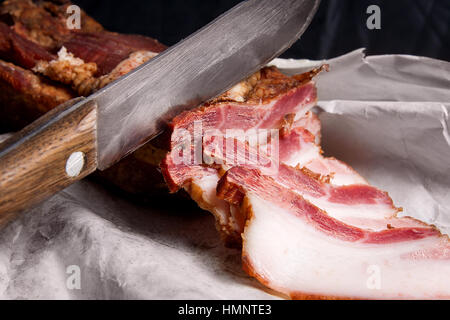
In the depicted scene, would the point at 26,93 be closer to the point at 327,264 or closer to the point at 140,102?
the point at 140,102

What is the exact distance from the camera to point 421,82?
2059 mm

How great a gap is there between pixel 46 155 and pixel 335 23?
198cm

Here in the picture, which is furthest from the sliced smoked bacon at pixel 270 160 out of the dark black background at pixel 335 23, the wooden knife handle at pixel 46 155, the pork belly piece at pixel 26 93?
the dark black background at pixel 335 23

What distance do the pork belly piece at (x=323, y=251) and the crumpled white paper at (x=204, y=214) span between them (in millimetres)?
86

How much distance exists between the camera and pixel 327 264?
4.64 feet

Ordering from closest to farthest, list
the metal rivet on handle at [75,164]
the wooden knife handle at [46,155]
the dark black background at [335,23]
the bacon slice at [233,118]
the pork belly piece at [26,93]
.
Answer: the wooden knife handle at [46,155]
the metal rivet on handle at [75,164]
the bacon slice at [233,118]
the pork belly piece at [26,93]
the dark black background at [335,23]

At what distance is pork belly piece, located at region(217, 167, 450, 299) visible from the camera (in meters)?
1.38

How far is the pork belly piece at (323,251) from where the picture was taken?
138 cm

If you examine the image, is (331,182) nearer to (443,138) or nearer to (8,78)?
(443,138)

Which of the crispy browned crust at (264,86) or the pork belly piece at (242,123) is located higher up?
the crispy browned crust at (264,86)

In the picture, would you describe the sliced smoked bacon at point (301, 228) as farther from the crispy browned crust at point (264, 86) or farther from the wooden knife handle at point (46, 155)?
the wooden knife handle at point (46, 155)

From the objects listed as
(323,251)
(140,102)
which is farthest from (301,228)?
(140,102)

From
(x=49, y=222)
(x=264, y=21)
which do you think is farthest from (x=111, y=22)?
(x=49, y=222)

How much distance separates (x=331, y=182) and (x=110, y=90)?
0.75m
